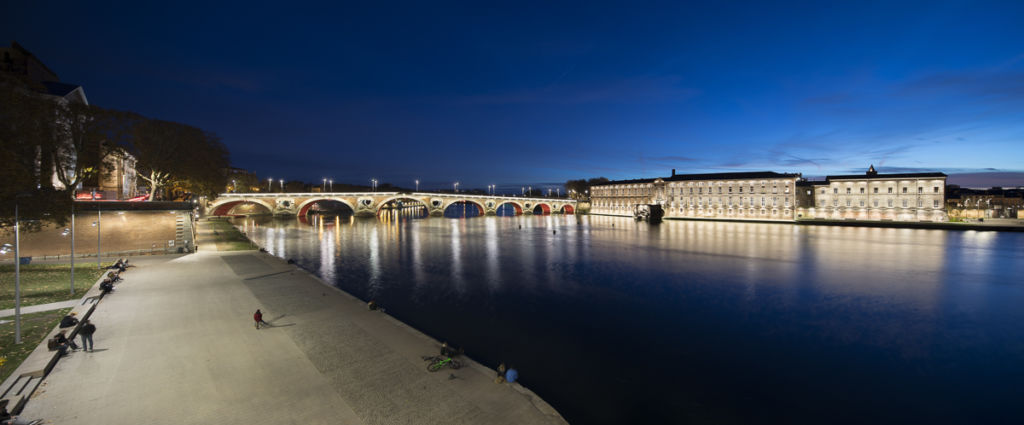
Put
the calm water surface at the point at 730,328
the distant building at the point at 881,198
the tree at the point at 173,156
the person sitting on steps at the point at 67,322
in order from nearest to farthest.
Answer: the calm water surface at the point at 730,328, the person sitting on steps at the point at 67,322, the tree at the point at 173,156, the distant building at the point at 881,198

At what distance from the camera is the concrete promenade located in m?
8.84

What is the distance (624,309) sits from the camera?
73.2ft

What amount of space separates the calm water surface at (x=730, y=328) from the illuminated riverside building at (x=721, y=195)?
176 feet

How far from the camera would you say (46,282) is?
2192cm

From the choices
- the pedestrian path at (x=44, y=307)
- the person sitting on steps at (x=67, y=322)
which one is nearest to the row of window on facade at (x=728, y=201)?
the pedestrian path at (x=44, y=307)

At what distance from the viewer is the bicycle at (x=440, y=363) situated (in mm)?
11109

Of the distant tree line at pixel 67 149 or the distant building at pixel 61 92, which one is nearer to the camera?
the distant tree line at pixel 67 149

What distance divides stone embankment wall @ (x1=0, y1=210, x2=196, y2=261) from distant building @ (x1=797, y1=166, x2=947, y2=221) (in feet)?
383

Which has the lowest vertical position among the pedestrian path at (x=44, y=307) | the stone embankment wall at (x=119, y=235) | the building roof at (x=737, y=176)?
the pedestrian path at (x=44, y=307)

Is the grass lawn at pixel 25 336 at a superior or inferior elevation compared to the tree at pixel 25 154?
inferior

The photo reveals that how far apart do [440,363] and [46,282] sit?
26239mm

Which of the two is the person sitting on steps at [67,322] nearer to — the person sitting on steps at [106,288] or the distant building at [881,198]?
the person sitting on steps at [106,288]

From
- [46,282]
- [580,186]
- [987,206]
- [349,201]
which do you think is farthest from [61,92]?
[987,206]

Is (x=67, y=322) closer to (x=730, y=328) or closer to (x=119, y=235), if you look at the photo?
(x=730, y=328)
